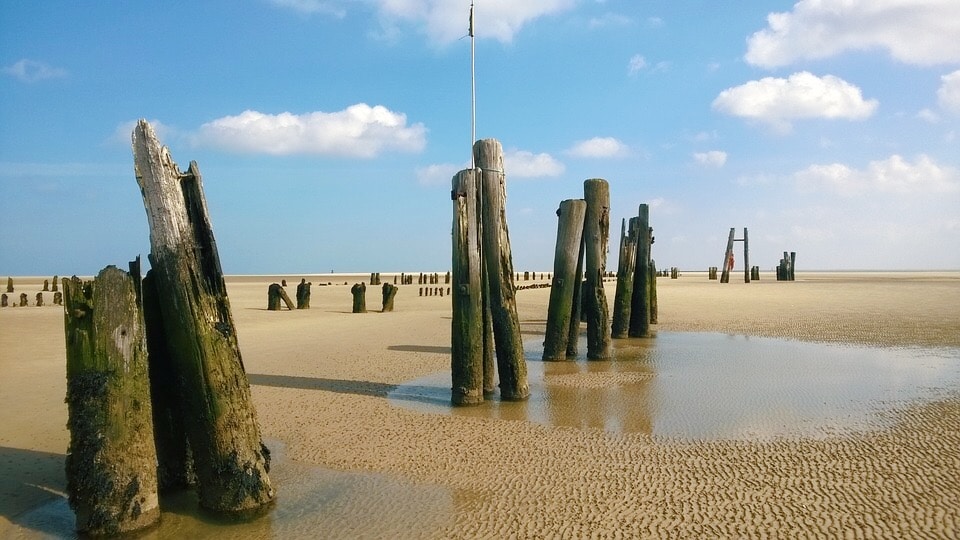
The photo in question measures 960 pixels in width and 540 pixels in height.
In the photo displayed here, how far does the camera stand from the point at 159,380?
206 inches

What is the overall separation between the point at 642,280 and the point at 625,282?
103cm

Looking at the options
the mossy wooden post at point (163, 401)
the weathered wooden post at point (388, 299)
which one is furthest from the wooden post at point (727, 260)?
the mossy wooden post at point (163, 401)

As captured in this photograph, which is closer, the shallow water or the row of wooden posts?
the row of wooden posts

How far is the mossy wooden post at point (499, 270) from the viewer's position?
8.56 metres

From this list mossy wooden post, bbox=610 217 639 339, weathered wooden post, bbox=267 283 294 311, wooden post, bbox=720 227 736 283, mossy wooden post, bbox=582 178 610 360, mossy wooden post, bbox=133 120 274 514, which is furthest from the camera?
wooden post, bbox=720 227 736 283

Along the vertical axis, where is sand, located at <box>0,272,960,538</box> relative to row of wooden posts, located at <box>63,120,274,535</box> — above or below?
below

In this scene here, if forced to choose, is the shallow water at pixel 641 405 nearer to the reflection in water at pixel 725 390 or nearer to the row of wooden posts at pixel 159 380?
the reflection in water at pixel 725 390

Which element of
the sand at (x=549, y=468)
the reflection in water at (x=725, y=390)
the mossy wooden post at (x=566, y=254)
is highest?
the mossy wooden post at (x=566, y=254)

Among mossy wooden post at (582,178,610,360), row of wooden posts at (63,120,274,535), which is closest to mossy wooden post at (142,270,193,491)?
row of wooden posts at (63,120,274,535)

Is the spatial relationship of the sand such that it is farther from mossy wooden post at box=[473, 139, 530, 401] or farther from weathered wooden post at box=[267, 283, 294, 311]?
weathered wooden post at box=[267, 283, 294, 311]

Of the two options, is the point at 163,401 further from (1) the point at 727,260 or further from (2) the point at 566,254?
(1) the point at 727,260

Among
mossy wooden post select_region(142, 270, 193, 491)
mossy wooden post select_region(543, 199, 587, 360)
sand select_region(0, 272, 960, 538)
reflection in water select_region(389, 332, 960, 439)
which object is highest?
mossy wooden post select_region(543, 199, 587, 360)

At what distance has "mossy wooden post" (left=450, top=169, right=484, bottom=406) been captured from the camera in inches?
321

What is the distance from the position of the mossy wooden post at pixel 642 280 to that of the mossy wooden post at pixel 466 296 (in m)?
7.77
